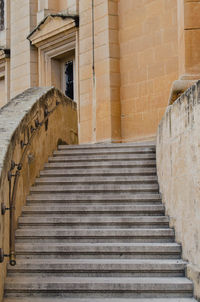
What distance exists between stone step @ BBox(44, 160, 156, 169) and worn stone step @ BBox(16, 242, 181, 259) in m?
1.77

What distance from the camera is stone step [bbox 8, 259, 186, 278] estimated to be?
16.7 feet

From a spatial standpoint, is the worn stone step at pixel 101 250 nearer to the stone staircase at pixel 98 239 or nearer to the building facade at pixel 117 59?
the stone staircase at pixel 98 239

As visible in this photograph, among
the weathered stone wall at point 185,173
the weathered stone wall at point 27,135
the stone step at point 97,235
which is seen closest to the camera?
the weathered stone wall at point 185,173

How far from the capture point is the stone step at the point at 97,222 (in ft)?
19.2

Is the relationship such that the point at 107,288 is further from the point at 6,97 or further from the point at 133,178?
the point at 6,97

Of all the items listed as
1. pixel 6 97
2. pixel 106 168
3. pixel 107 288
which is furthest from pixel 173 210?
pixel 6 97

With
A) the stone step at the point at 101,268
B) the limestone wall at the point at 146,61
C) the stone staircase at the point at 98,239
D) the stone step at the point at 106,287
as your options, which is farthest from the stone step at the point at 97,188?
the limestone wall at the point at 146,61

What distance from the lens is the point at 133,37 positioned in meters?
11.1

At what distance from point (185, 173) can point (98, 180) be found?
6.02 feet

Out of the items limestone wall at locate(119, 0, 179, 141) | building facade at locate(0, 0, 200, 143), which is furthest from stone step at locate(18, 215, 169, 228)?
limestone wall at locate(119, 0, 179, 141)

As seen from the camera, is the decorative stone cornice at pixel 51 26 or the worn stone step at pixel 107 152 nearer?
the worn stone step at pixel 107 152

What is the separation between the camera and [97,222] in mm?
5891

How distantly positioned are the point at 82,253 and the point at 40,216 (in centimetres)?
91

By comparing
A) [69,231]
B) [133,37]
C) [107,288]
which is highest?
[133,37]
